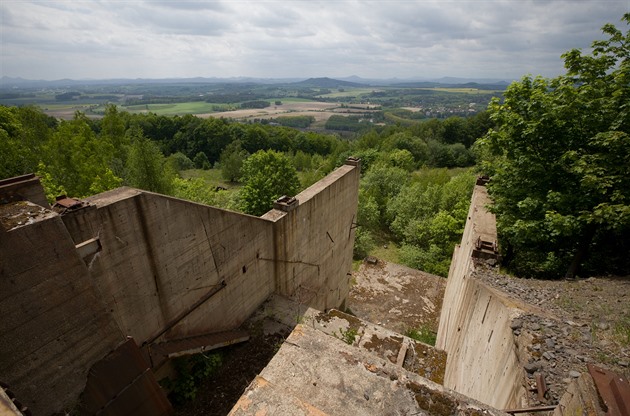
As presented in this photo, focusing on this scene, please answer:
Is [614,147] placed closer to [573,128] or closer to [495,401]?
[573,128]

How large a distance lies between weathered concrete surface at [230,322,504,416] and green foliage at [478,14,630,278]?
23.9ft

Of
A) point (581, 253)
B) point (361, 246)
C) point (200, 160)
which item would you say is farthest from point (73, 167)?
point (200, 160)

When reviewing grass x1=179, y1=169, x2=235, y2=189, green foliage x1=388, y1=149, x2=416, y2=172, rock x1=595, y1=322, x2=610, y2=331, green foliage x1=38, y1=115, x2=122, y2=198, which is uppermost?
rock x1=595, y1=322, x2=610, y2=331

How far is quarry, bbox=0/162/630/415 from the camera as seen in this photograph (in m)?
3.78

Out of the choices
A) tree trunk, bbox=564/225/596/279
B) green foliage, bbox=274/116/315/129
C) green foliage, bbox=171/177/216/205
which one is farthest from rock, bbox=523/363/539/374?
green foliage, bbox=274/116/315/129

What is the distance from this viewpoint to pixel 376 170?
37250 millimetres

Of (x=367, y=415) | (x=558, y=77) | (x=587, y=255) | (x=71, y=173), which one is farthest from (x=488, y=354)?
(x=71, y=173)

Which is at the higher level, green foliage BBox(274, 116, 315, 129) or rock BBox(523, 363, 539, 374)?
rock BBox(523, 363, 539, 374)

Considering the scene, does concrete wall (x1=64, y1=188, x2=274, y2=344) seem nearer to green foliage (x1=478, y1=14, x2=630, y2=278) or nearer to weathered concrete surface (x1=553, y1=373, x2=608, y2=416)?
weathered concrete surface (x1=553, y1=373, x2=608, y2=416)

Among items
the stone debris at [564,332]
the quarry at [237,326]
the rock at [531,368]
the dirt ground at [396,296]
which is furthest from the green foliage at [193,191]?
the rock at [531,368]

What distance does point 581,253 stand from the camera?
960cm

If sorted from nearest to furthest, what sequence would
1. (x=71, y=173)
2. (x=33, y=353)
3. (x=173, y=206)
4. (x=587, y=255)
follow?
1. (x=33, y=353)
2. (x=173, y=206)
3. (x=587, y=255)
4. (x=71, y=173)

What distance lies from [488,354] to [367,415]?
4159mm

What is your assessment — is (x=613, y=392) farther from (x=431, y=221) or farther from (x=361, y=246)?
(x=431, y=221)
